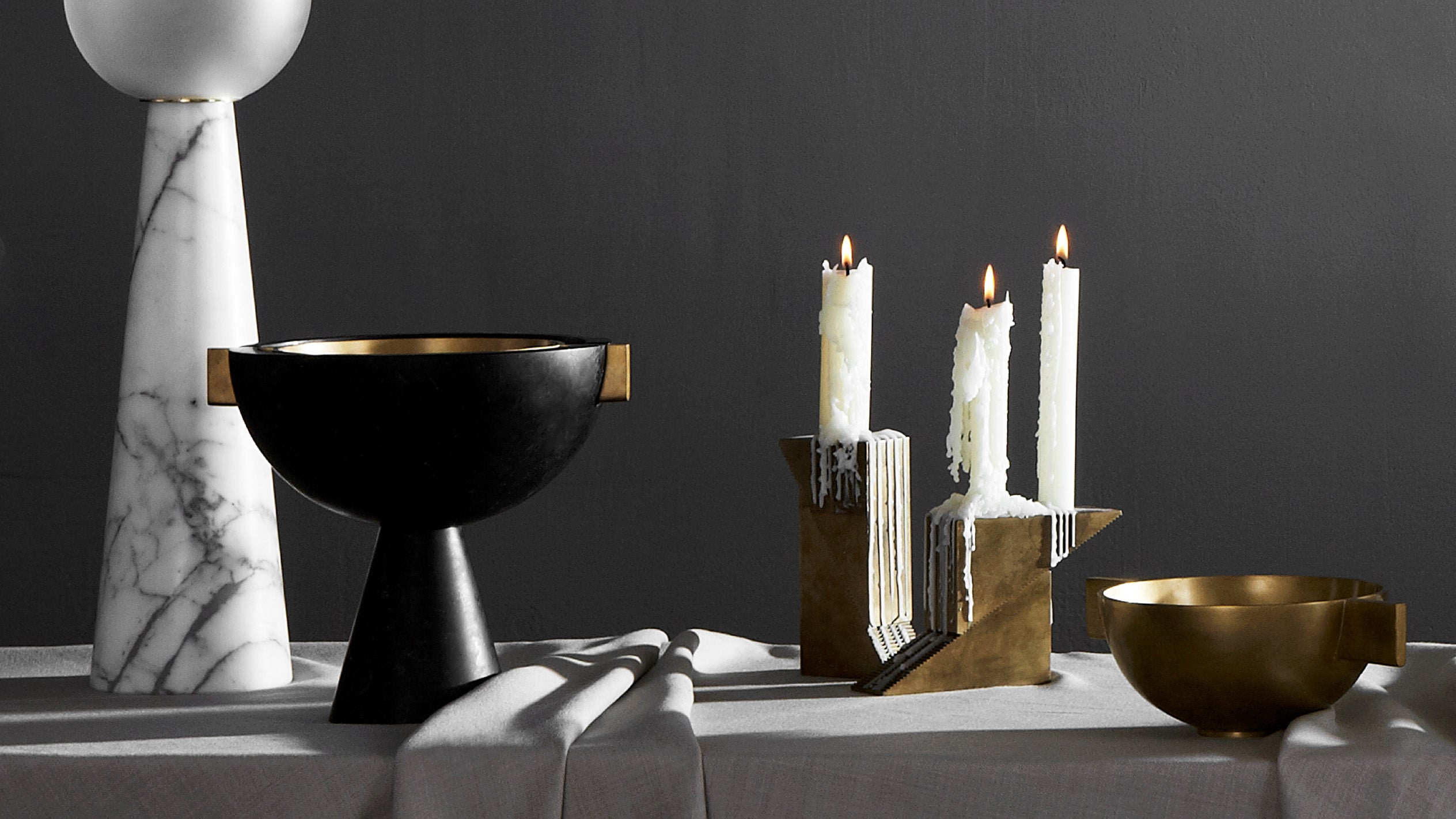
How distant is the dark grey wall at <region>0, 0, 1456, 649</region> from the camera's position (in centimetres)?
151

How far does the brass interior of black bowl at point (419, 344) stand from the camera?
88cm

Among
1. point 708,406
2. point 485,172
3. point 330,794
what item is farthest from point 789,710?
point 485,172

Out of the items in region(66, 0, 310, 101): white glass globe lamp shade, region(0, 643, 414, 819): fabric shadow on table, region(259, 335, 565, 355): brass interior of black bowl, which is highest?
region(66, 0, 310, 101): white glass globe lamp shade

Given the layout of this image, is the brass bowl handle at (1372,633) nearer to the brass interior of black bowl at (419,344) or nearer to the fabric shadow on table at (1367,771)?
the fabric shadow on table at (1367,771)

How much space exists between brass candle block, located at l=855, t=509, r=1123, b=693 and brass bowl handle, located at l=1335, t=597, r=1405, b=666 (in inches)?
6.4

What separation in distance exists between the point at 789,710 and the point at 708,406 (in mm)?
761

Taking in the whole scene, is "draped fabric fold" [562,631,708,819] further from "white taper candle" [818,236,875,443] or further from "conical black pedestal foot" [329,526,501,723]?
"white taper candle" [818,236,875,443]

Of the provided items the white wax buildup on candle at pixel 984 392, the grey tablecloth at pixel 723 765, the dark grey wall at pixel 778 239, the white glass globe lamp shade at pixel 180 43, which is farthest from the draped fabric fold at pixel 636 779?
the dark grey wall at pixel 778 239

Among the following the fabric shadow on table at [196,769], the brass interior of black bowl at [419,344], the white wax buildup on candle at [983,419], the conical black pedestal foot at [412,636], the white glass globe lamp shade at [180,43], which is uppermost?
the white glass globe lamp shade at [180,43]

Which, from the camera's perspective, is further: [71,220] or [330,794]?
[71,220]

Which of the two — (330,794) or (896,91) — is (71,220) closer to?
(896,91)

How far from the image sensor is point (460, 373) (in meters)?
0.75

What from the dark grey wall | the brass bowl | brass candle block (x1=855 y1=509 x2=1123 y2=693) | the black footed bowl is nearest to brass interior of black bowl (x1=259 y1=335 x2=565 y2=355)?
the black footed bowl

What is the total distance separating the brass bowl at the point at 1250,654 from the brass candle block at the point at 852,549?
0.63 ft
